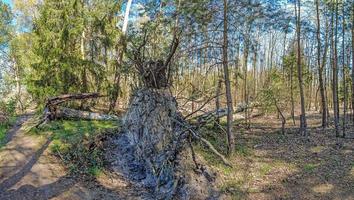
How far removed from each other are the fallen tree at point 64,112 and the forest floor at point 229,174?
0.78m

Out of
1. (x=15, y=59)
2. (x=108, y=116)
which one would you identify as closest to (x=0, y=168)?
(x=108, y=116)

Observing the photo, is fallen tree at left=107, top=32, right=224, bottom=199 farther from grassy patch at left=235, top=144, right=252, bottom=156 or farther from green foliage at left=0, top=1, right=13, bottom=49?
green foliage at left=0, top=1, right=13, bottom=49

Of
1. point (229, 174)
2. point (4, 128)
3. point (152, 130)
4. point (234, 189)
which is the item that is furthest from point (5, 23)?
point (234, 189)

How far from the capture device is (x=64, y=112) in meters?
13.4

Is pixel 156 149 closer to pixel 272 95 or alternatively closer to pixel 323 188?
pixel 323 188

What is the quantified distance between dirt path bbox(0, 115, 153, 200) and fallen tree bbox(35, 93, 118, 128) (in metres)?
2.24

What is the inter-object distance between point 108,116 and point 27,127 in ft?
13.6

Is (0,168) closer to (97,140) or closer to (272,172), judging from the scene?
(97,140)

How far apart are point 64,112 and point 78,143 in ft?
12.2

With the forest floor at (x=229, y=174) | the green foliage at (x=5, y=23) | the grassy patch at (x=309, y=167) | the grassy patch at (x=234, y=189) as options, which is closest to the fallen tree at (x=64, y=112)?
the forest floor at (x=229, y=174)

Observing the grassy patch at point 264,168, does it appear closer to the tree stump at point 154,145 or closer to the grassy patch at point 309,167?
the grassy patch at point 309,167

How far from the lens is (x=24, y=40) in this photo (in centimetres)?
2277

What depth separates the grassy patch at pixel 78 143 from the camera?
9.08 metres

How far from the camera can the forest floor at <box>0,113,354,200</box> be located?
7.79m
